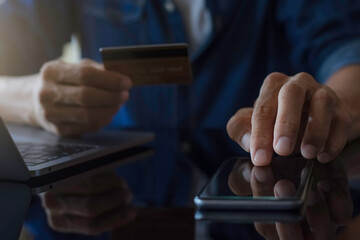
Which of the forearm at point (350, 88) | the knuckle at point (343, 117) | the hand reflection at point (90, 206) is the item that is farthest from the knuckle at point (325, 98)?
the hand reflection at point (90, 206)

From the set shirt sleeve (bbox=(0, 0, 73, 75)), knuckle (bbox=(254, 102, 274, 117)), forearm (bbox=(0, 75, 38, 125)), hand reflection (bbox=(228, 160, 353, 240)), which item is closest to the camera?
hand reflection (bbox=(228, 160, 353, 240))

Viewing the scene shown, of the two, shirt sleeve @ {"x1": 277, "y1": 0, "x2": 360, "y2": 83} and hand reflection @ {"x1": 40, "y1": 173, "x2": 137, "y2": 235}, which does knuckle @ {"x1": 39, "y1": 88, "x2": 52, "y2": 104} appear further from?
shirt sleeve @ {"x1": 277, "y1": 0, "x2": 360, "y2": 83}

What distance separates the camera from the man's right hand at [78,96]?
80 centimetres

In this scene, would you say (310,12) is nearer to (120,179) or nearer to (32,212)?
(120,179)

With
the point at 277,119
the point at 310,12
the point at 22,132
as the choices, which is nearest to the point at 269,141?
the point at 277,119

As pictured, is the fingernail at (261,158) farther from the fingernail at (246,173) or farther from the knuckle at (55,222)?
the knuckle at (55,222)

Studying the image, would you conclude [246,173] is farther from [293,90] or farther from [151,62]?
[151,62]

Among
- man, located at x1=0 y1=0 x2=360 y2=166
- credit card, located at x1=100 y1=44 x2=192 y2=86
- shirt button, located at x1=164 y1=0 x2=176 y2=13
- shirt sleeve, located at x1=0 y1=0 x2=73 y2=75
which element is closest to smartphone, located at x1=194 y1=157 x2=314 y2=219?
credit card, located at x1=100 y1=44 x2=192 y2=86

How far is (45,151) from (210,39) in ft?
1.95

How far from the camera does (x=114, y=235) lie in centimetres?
43

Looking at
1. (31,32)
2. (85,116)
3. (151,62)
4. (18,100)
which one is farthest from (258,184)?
(31,32)

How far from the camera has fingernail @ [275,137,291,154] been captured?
1.79 feet

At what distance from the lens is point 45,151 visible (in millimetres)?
679

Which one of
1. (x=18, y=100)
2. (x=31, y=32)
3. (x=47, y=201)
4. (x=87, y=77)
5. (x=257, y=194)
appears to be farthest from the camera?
(x=31, y=32)
